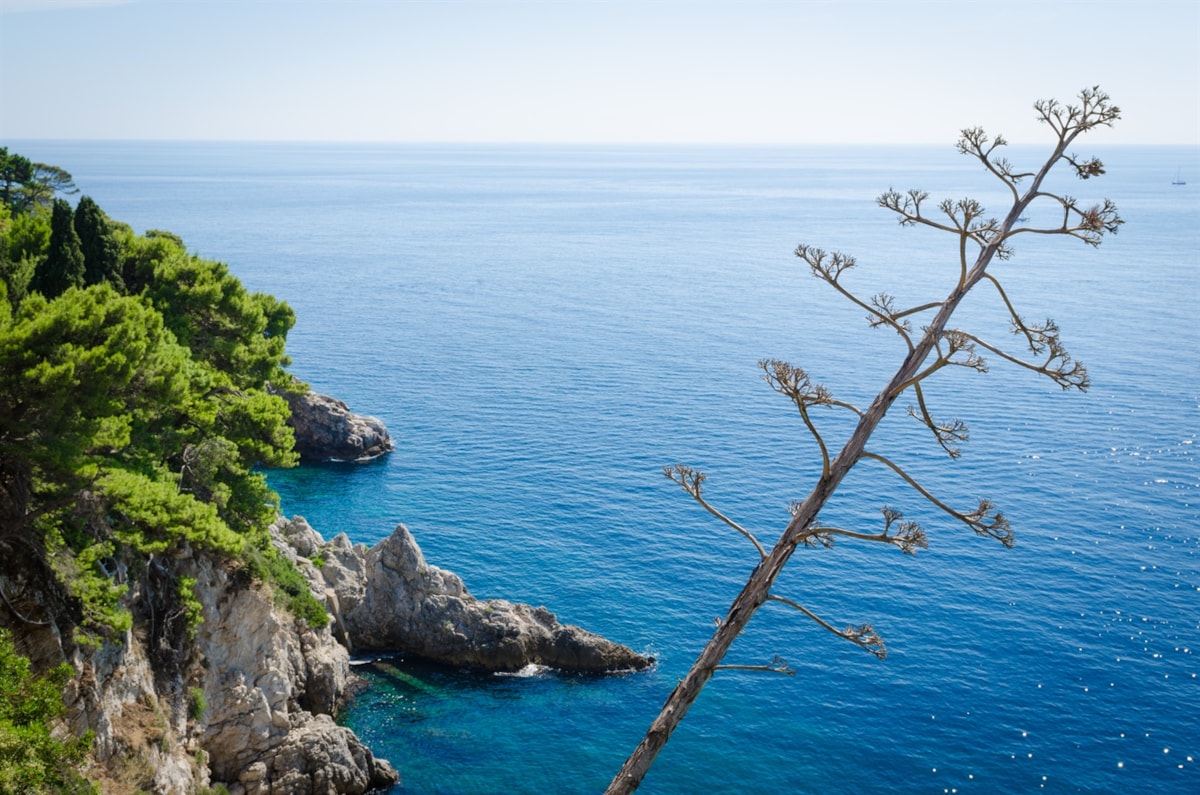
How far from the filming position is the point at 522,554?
5506 centimetres

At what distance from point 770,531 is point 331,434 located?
35.1 meters

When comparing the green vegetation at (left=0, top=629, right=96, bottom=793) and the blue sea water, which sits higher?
the green vegetation at (left=0, top=629, right=96, bottom=793)

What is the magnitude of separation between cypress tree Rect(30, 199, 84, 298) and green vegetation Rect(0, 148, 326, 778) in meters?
0.06

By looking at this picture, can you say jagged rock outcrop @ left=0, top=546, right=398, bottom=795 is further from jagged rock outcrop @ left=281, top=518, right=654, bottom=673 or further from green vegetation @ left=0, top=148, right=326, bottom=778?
jagged rock outcrop @ left=281, top=518, right=654, bottom=673

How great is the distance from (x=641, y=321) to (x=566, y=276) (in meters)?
32.1

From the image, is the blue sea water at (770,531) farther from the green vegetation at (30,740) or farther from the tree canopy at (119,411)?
the green vegetation at (30,740)

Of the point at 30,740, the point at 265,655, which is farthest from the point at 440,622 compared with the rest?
the point at 30,740

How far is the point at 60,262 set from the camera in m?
31.4

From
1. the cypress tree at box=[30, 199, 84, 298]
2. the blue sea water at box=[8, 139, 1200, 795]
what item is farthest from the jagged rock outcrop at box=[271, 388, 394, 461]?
the cypress tree at box=[30, 199, 84, 298]

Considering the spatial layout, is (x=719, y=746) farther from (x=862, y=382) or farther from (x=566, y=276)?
(x=566, y=276)

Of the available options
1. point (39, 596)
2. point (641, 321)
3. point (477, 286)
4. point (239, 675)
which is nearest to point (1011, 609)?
point (239, 675)

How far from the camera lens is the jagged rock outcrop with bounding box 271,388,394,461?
71.2m

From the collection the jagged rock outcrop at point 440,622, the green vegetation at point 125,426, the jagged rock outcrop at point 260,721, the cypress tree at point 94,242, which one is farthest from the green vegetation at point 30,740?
the jagged rock outcrop at point 440,622

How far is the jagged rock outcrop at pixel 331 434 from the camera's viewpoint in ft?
234
